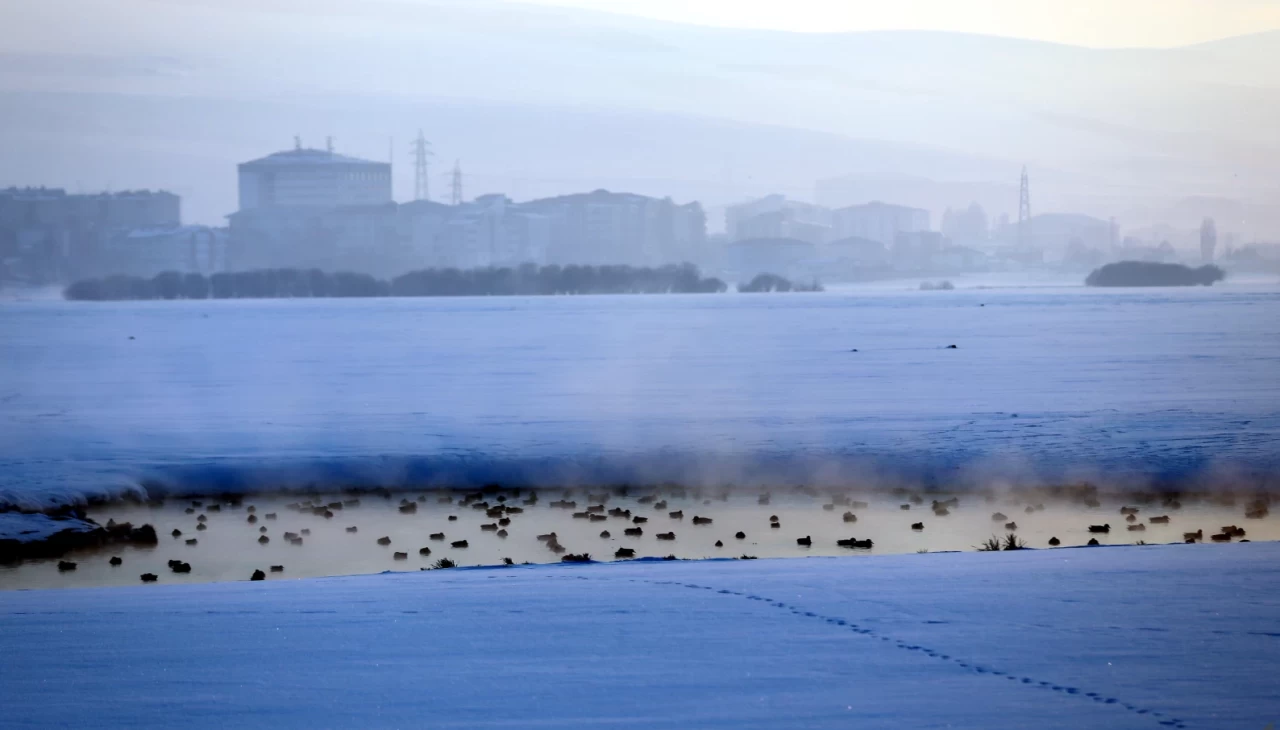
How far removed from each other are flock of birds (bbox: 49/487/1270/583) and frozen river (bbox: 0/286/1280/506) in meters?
0.88

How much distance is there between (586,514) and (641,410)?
8078 millimetres

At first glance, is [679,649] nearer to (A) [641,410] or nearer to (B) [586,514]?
(B) [586,514]

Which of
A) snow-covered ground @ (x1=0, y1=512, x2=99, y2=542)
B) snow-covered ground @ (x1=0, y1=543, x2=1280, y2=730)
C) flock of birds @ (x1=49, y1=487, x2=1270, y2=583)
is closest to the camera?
snow-covered ground @ (x1=0, y1=543, x2=1280, y2=730)

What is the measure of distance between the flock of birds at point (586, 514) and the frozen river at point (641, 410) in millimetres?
879

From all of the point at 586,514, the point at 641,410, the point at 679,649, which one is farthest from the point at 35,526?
the point at 641,410

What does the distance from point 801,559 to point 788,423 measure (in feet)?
30.7

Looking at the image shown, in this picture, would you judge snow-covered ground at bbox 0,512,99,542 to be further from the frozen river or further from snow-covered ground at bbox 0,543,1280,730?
snow-covered ground at bbox 0,543,1280,730

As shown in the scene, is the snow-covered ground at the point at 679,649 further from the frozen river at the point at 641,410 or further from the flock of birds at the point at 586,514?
the frozen river at the point at 641,410

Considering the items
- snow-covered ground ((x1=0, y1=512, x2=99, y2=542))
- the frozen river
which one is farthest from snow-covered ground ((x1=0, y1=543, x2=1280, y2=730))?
the frozen river

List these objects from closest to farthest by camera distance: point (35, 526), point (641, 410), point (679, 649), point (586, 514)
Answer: point (679, 649)
point (35, 526)
point (586, 514)
point (641, 410)

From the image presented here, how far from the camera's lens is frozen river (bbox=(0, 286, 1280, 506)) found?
1319 centimetres

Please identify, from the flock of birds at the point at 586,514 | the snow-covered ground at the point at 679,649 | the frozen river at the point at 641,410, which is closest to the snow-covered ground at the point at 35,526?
the flock of birds at the point at 586,514

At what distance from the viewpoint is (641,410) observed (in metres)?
18.7

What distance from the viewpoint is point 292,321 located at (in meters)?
55.3
